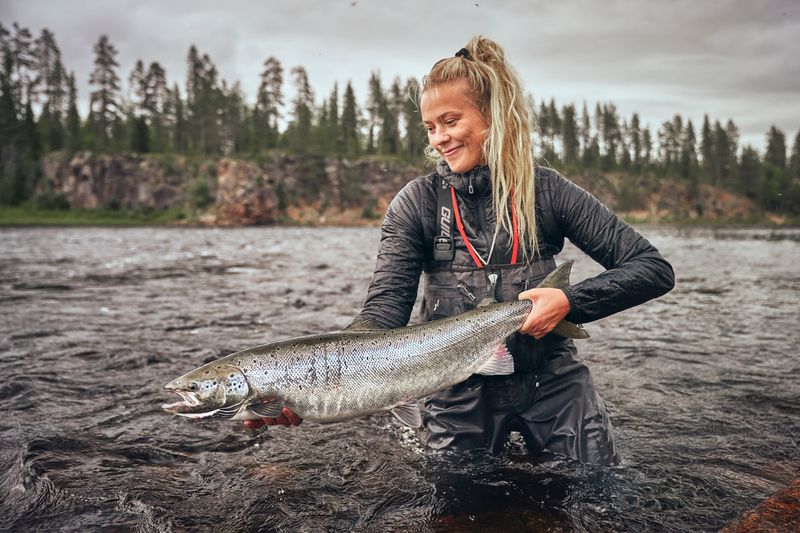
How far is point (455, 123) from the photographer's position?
371 cm

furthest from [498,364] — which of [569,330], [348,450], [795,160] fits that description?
[795,160]

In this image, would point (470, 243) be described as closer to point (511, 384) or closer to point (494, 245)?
point (494, 245)

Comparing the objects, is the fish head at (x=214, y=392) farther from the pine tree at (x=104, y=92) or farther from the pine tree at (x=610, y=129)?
the pine tree at (x=610, y=129)

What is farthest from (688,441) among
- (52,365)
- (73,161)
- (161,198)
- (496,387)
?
(73,161)

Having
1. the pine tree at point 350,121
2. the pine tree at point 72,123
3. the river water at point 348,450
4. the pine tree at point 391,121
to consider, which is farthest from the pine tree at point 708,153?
the river water at point 348,450

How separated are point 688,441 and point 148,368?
5854 mm

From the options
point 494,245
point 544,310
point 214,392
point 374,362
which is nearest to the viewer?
point 214,392

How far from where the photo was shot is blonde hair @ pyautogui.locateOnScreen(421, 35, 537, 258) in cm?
364

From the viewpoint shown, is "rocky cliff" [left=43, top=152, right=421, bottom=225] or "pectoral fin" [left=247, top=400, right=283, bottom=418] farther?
"rocky cliff" [left=43, top=152, right=421, bottom=225]

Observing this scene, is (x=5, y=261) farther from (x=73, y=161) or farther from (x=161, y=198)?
(x=73, y=161)

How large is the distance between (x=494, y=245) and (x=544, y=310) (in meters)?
0.56

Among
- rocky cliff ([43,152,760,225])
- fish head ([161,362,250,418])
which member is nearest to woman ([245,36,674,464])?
fish head ([161,362,250,418])

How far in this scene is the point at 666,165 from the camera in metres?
120

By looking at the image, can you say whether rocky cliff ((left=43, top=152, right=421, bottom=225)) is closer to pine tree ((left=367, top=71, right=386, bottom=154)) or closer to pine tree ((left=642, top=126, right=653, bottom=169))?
pine tree ((left=367, top=71, right=386, bottom=154))
